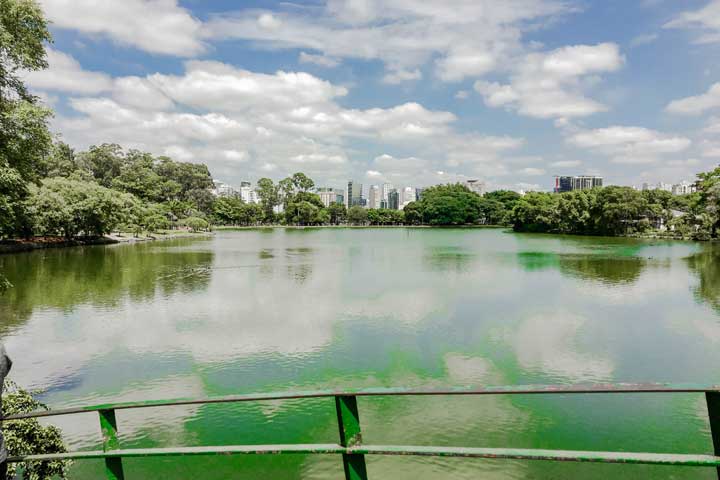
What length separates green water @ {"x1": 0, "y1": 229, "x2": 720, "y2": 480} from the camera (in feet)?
26.1

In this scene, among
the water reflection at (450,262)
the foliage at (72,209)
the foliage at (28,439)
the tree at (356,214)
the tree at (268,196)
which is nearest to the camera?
the foliage at (28,439)

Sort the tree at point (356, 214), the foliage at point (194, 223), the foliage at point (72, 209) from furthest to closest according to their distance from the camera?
the tree at point (356, 214) → the foliage at point (194, 223) → the foliage at point (72, 209)

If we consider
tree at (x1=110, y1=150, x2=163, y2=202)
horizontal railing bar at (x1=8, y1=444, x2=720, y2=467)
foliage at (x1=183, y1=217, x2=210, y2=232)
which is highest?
tree at (x1=110, y1=150, x2=163, y2=202)

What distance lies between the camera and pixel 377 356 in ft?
40.8

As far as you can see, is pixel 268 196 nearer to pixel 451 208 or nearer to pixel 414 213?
pixel 414 213

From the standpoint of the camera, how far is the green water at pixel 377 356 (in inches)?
313

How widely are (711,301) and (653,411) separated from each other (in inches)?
543

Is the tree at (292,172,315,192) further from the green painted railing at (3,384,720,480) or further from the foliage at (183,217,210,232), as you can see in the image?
the green painted railing at (3,384,720,480)

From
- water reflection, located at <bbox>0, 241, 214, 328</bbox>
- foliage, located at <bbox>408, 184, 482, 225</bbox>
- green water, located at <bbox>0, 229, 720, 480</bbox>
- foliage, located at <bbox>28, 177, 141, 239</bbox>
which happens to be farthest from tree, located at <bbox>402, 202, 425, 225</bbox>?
green water, located at <bbox>0, 229, 720, 480</bbox>

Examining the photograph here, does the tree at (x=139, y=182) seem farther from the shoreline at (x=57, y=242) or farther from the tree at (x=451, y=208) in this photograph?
the tree at (x=451, y=208)

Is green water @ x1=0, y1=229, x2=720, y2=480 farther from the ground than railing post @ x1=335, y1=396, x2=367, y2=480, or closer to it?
closer to it

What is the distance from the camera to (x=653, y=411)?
358 inches

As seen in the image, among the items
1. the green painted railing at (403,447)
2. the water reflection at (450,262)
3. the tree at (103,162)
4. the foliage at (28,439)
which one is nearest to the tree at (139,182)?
the tree at (103,162)

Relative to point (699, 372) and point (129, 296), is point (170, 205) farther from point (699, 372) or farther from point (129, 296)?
point (699, 372)
